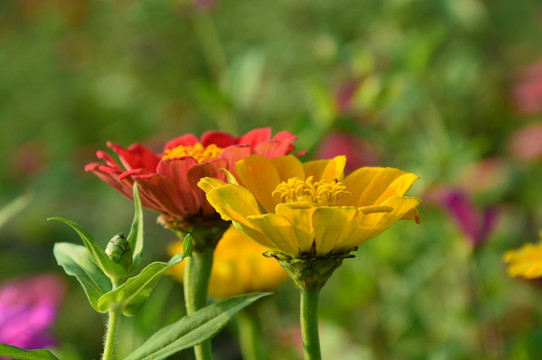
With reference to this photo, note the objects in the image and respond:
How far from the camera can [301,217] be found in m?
0.40

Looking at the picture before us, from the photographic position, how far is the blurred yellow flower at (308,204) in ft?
1.31

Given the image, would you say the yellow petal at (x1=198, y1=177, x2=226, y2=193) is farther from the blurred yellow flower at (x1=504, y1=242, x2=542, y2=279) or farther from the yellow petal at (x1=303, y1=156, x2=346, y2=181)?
the blurred yellow flower at (x1=504, y1=242, x2=542, y2=279)

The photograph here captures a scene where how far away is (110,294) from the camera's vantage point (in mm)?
414

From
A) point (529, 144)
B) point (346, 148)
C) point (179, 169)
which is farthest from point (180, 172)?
point (529, 144)

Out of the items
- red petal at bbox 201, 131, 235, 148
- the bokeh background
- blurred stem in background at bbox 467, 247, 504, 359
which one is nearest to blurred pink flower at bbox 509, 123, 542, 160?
the bokeh background

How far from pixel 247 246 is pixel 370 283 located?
34 centimetres

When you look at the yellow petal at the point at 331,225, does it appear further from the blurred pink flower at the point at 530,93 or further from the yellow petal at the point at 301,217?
the blurred pink flower at the point at 530,93

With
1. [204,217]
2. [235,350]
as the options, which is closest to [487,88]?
[235,350]

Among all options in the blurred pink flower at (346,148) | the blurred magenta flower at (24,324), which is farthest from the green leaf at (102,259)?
the blurred pink flower at (346,148)

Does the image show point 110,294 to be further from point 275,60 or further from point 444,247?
point 275,60

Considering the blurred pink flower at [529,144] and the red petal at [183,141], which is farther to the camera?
the blurred pink flower at [529,144]

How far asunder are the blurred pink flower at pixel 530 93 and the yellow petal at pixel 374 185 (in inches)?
64.8

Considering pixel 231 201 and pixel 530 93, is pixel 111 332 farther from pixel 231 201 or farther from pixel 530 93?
pixel 530 93

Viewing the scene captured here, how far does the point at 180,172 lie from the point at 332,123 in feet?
1.73
